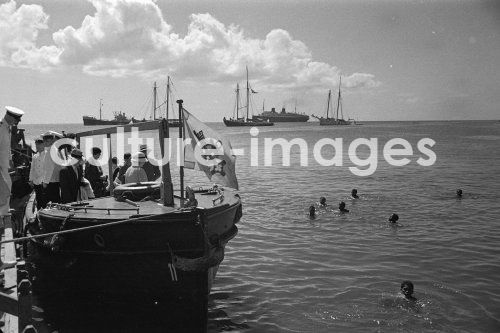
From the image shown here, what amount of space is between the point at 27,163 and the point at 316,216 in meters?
13.2

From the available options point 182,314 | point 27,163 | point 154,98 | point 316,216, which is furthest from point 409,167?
point 154,98

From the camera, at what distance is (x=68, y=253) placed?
865cm

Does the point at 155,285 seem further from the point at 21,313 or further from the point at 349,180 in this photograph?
the point at 349,180

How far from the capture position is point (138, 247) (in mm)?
8281

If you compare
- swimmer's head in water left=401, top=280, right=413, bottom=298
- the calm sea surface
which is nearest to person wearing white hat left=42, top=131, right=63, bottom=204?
the calm sea surface

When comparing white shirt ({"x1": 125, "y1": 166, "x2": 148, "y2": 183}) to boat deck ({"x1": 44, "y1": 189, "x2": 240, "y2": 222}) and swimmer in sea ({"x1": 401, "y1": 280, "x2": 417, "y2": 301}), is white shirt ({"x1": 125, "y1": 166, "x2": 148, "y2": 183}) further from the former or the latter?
swimmer in sea ({"x1": 401, "y1": 280, "x2": 417, "y2": 301})

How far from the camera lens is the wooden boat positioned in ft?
26.8

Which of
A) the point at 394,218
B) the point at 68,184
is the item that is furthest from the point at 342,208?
the point at 68,184

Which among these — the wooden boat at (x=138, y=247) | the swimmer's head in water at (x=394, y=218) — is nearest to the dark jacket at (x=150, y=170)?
the wooden boat at (x=138, y=247)

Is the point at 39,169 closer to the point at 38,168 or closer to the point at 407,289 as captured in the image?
the point at 38,168

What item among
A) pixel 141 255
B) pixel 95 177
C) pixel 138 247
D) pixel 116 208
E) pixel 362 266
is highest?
pixel 95 177

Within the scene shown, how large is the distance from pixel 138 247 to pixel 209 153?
2.39m

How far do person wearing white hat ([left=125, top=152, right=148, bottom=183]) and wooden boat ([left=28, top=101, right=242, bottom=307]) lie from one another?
2.22m

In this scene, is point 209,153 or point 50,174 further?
point 50,174
